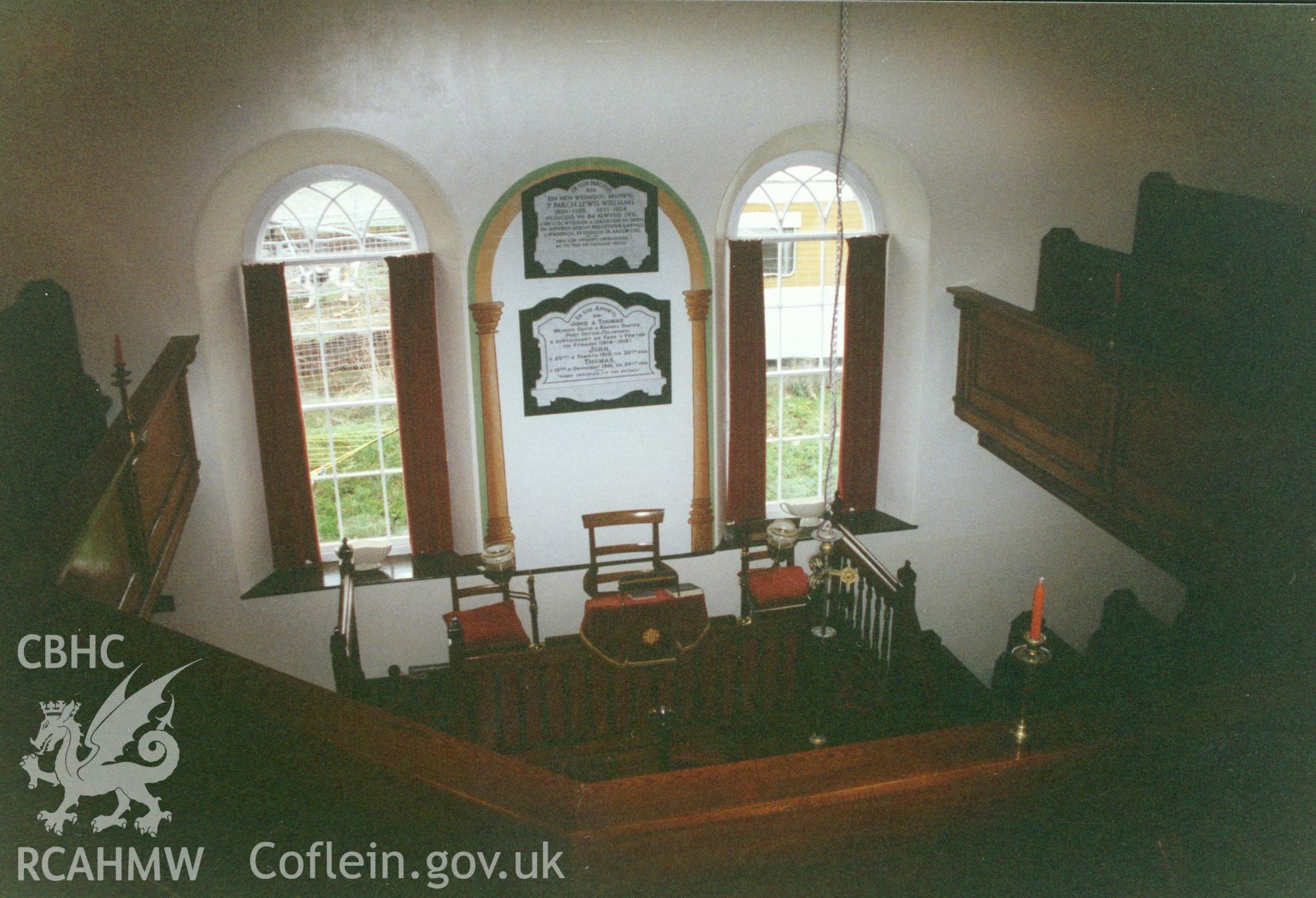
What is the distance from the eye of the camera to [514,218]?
590 centimetres

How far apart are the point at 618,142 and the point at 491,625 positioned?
3169mm

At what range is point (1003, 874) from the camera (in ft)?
4.24

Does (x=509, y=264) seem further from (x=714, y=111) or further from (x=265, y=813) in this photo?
(x=265, y=813)

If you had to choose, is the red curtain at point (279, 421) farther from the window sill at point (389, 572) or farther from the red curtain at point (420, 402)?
the red curtain at point (420, 402)

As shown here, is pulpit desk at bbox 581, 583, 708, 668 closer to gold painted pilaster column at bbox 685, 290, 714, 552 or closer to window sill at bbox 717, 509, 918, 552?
gold painted pilaster column at bbox 685, 290, 714, 552

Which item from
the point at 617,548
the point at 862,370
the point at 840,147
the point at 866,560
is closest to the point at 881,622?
the point at 866,560

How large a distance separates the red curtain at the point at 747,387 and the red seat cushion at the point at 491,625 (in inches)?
80.4

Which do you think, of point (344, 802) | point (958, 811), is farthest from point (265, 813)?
point (958, 811)

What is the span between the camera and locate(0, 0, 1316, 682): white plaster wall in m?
5.14

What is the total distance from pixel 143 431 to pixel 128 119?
2271 mm

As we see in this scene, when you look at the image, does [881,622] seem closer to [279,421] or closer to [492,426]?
[492,426]

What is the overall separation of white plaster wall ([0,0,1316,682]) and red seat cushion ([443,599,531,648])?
2.75ft

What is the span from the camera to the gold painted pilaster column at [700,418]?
20.7 ft

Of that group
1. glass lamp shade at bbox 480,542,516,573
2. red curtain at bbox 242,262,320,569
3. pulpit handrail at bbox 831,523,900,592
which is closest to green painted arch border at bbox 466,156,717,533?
glass lamp shade at bbox 480,542,516,573
